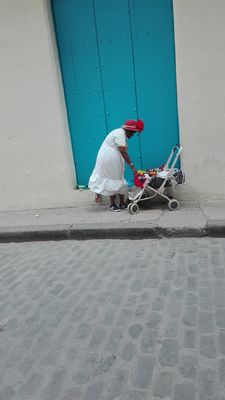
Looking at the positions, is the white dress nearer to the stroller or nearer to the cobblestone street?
the stroller

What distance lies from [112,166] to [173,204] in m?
1.13

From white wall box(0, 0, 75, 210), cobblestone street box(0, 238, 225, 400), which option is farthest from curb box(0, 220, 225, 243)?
white wall box(0, 0, 75, 210)

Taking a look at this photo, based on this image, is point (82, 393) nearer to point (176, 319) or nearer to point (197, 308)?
point (176, 319)

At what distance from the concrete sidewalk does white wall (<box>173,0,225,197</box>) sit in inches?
17.8

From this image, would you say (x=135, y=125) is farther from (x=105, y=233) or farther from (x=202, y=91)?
(x=105, y=233)

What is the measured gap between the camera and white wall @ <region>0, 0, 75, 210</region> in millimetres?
5957

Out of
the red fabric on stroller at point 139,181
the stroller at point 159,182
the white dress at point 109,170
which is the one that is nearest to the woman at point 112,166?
the white dress at point 109,170

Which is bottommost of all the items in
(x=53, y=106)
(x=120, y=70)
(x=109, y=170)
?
Answer: (x=109, y=170)

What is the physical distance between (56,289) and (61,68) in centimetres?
398

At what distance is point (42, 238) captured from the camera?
5.60m

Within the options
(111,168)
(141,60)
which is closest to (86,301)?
(111,168)

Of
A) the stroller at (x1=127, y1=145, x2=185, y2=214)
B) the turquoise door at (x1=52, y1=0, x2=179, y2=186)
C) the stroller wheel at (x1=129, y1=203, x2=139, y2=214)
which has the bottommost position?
the stroller wheel at (x1=129, y1=203, x2=139, y2=214)

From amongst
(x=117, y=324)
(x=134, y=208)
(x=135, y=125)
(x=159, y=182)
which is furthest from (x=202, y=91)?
(x=117, y=324)

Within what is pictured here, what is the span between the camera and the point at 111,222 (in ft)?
18.0
